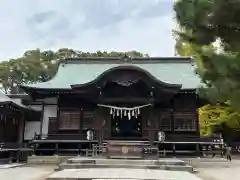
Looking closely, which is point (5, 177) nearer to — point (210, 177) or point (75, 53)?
point (210, 177)

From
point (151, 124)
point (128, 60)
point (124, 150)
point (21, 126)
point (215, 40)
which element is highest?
point (128, 60)

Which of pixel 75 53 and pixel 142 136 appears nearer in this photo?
pixel 142 136

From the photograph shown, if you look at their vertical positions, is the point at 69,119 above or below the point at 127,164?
above

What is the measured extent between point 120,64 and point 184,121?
16.5 feet

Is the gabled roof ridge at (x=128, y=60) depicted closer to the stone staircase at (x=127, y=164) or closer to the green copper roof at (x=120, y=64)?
the green copper roof at (x=120, y=64)

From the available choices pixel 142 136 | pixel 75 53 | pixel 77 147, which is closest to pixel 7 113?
pixel 77 147

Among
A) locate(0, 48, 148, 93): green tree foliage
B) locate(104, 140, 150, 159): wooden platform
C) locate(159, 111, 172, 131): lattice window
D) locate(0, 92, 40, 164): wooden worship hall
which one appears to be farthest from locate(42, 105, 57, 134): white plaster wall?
locate(0, 48, 148, 93): green tree foliage

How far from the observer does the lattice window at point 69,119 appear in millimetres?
14898

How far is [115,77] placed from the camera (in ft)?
46.2

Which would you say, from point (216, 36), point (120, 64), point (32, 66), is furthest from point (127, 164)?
point (32, 66)

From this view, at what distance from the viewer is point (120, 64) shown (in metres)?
16.8

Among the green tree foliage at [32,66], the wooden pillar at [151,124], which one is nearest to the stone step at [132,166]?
the wooden pillar at [151,124]

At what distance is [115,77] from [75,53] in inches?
1235

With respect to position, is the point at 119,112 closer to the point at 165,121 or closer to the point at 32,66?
the point at 165,121
